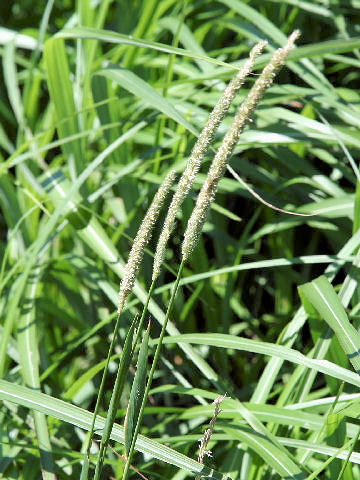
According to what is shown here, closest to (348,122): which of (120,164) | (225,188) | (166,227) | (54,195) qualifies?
(225,188)

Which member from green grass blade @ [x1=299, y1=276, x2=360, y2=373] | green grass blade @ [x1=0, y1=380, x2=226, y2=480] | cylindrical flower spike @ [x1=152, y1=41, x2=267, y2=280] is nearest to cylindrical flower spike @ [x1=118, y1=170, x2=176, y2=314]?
cylindrical flower spike @ [x1=152, y1=41, x2=267, y2=280]

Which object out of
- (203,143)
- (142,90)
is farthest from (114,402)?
(142,90)

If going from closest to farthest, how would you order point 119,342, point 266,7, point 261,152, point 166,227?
point 166,227 → point 119,342 → point 261,152 → point 266,7

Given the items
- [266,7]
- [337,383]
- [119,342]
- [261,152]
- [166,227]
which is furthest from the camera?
[266,7]

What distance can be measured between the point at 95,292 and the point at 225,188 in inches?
16.3

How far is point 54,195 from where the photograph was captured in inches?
Answer: 54.0

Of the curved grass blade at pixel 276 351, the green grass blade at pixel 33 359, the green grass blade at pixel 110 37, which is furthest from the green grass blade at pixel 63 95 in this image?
the curved grass blade at pixel 276 351

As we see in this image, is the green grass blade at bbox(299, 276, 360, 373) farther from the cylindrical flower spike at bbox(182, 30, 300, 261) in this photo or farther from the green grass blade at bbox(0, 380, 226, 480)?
the cylindrical flower spike at bbox(182, 30, 300, 261)

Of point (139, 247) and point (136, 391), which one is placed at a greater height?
point (139, 247)

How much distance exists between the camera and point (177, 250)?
1.59 m

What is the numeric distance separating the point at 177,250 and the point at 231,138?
102 centimetres

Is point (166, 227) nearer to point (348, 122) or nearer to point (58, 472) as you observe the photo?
point (58, 472)

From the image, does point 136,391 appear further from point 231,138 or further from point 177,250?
point 177,250

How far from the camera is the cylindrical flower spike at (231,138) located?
573 millimetres
